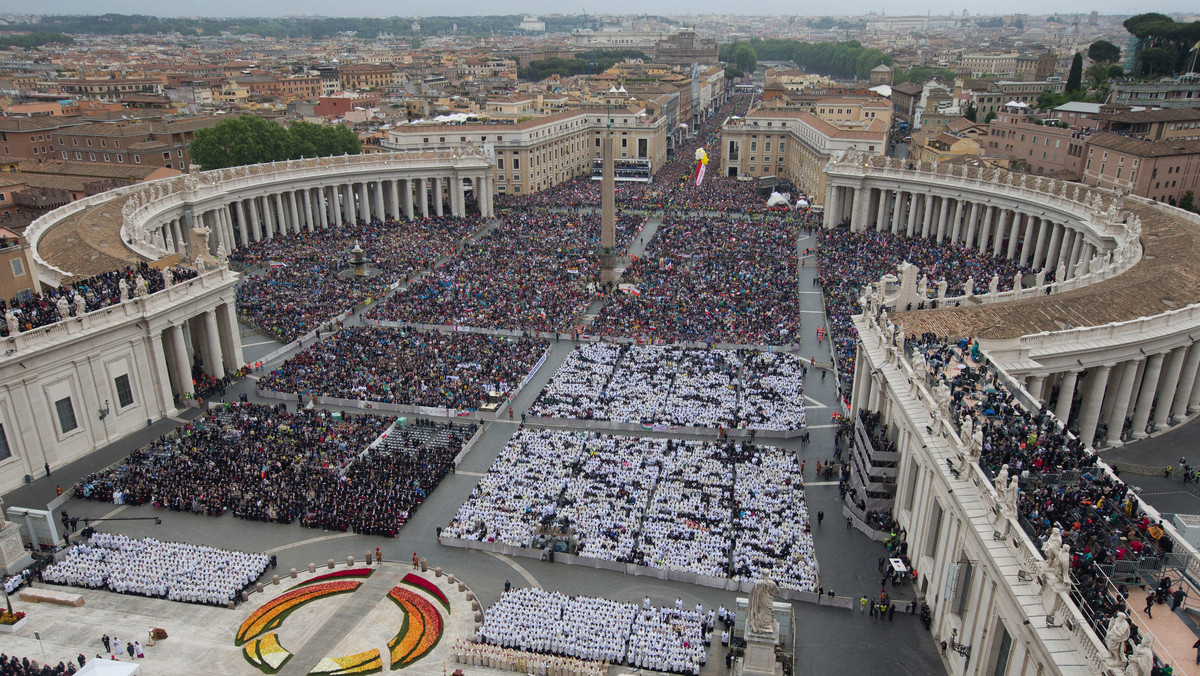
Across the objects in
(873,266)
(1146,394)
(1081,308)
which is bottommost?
(873,266)

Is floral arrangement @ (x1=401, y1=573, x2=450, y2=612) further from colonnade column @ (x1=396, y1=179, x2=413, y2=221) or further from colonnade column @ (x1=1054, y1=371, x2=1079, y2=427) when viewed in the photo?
colonnade column @ (x1=396, y1=179, x2=413, y2=221)

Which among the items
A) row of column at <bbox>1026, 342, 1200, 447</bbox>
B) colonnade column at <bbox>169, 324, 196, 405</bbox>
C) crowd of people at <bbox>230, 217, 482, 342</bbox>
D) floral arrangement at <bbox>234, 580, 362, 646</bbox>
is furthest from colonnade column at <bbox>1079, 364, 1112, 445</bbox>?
colonnade column at <bbox>169, 324, 196, 405</bbox>

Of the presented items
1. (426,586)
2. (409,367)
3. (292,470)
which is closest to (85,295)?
(292,470)

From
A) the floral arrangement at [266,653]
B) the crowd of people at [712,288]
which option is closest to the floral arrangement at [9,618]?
the floral arrangement at [266,653]

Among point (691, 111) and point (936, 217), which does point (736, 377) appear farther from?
point (691, 111)

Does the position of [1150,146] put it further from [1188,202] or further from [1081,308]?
[1081,308]

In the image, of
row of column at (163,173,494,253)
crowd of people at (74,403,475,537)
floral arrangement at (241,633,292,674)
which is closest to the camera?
floral arrangement at (241,633,292,674)

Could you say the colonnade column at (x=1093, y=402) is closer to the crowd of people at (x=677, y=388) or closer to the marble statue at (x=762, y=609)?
the crowd of people at (x=677, y=388)
